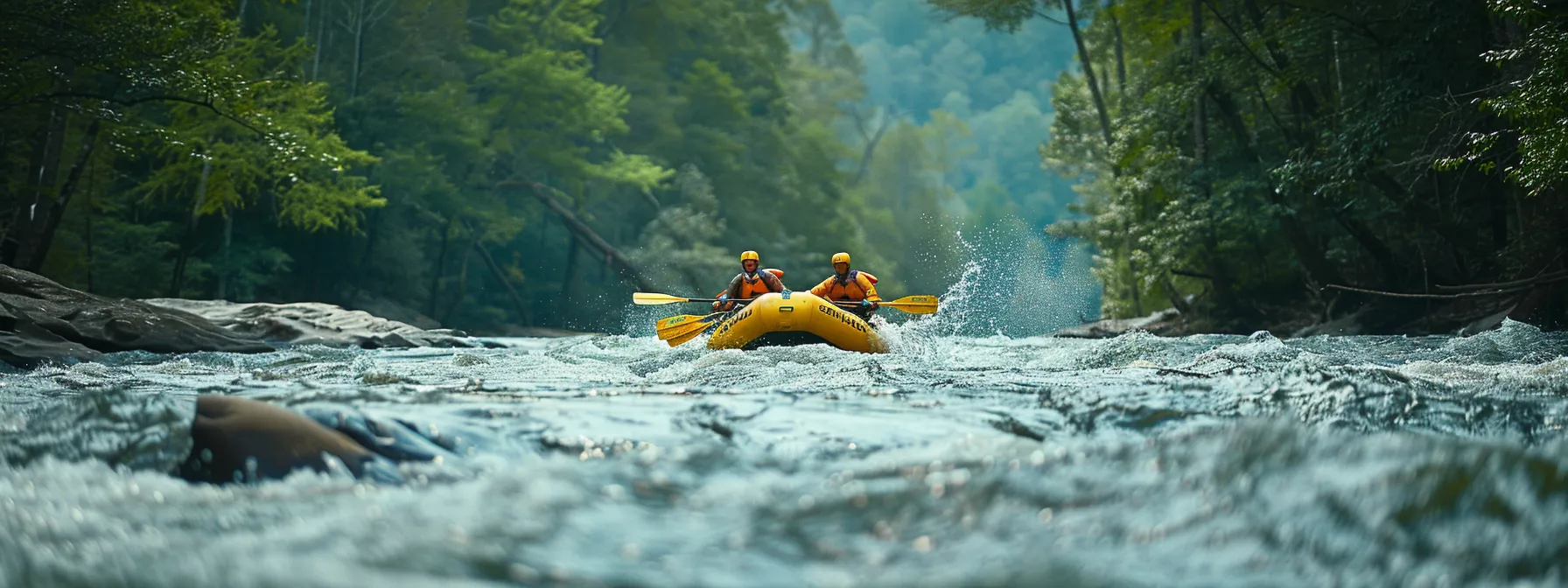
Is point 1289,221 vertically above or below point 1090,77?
below

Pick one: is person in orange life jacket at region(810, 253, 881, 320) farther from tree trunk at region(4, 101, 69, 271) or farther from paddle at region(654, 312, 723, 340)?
tree trunk at region(4, 101, 69, 271)

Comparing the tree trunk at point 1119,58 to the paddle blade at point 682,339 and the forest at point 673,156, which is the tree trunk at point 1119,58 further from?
the paddle blade at point 682,339

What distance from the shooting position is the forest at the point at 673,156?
484 inches

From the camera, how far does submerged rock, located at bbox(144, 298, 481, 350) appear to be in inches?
543

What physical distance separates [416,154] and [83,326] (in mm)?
13961

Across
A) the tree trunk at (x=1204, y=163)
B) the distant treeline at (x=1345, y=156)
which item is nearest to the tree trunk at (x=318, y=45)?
the distant treeline at (x=1345, y=156)

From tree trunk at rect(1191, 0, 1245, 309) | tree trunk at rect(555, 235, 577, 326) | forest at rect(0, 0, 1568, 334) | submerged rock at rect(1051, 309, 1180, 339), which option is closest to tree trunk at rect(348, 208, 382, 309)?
forest at rect(0, 0, 1568, 334)

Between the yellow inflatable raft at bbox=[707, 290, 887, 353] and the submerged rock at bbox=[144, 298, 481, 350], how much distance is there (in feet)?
17.8

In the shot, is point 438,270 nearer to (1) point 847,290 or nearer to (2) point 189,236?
(2) point 189,236

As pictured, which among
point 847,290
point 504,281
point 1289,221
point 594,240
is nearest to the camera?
point 847,290

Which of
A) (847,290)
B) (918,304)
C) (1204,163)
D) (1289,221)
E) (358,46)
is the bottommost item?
(918,304)

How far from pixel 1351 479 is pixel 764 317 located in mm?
7521

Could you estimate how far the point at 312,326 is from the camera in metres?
14.4

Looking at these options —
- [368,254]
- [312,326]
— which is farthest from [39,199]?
[368,254]
